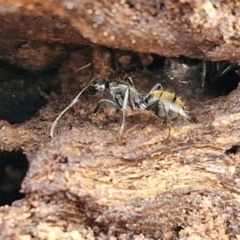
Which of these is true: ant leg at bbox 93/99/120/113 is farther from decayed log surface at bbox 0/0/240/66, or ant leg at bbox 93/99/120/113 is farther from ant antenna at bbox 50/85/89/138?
decayed log surface at bbox 0/0/240/66

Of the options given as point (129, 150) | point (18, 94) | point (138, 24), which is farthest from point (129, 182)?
point (18, 94)

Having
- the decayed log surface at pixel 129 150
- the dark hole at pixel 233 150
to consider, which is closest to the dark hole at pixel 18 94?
the decayed log surface at pixel 129 150

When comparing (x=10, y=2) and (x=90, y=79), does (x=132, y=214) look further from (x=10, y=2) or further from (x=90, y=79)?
(x=10, y=2)

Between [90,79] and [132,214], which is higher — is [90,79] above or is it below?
above

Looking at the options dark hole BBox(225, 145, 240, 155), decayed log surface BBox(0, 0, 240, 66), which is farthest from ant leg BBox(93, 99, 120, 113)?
dark hole BBox(225, 145, 240, 155)

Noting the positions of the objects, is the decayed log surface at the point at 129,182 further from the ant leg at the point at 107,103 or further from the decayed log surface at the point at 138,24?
the decayed log surface at the point at 138,24

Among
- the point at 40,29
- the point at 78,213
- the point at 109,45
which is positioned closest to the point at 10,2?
the point at 40,29
